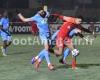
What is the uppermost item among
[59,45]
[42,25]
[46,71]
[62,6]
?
[42,25]

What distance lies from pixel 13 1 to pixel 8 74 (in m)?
28.4

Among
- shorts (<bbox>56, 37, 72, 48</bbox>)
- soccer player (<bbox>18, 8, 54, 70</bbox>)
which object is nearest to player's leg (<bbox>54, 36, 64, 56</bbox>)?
shorts (<bbox>56, 37, 72, 48</bbox>)

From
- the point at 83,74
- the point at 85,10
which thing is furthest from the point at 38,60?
the point at 85,10

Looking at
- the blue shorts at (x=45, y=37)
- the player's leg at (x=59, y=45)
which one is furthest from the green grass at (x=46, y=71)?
the blue shorts at (x=45, y=37)

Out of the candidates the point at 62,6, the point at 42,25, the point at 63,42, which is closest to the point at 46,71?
the point at 63,42

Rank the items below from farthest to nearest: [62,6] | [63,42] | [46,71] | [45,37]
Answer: [62,6]
[45,37]
[63,42]
[46,71]

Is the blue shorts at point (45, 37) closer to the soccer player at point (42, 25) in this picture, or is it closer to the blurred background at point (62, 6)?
the soccer player at point (42, 25)

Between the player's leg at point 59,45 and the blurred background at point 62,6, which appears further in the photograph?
the blurred background at point 62,6

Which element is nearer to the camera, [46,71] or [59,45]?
[46,71]

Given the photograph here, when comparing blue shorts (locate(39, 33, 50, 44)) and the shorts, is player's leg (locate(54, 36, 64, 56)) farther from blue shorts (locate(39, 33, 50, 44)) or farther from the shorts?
blue shorts (locate(39, 33, 50, 44))

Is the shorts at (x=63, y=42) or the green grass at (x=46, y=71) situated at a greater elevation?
the shorts at (x=63, y=42)

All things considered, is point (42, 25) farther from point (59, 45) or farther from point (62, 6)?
point (62, 6)

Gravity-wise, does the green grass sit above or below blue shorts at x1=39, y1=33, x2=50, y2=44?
below

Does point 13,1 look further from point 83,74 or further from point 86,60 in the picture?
point 83,74
